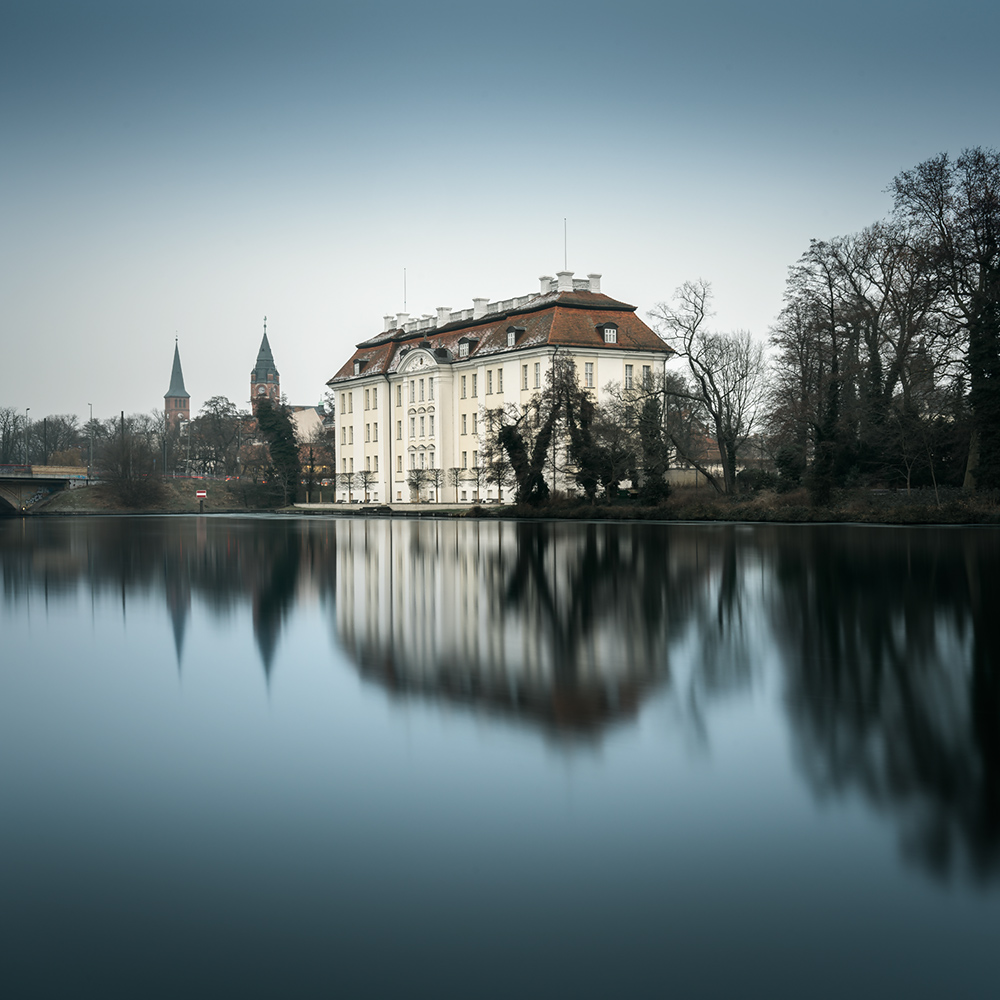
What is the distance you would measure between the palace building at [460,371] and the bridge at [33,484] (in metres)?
26.3

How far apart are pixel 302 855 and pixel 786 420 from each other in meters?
50.0

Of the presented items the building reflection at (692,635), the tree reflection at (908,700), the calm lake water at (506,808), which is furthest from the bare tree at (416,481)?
the calm lake water at (506,808)

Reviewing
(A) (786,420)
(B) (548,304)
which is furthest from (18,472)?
(A) (786,420)

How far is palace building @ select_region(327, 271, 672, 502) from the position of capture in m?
76.4

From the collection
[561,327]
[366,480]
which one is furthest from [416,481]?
[561,327]

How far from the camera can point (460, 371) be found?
284ft

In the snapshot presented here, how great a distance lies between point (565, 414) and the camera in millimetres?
57812

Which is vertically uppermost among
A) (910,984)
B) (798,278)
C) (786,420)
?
(798,278)

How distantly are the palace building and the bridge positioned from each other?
26.3 meters

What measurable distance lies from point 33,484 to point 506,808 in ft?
340

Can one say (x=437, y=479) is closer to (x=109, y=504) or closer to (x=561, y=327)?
(x=561, y=327)

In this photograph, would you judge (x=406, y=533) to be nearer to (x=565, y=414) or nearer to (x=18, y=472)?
(x=565, y=414)

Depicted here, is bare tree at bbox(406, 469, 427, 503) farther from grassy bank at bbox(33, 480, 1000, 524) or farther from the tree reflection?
the tree reflection

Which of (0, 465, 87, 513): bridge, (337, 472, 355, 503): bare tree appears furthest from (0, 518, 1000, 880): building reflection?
(0, 465, 87, 513): bridge
